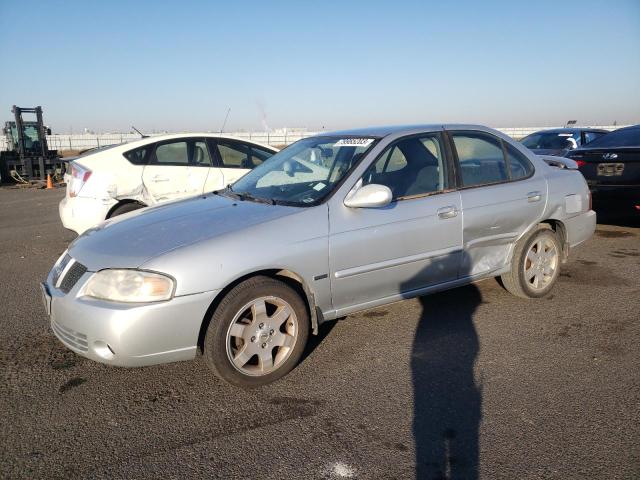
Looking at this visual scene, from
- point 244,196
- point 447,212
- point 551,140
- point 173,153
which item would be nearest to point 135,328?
point 244,196

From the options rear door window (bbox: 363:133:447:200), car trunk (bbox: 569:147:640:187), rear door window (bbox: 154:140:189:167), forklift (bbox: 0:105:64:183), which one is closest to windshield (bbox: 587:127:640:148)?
car trunk (bbox: 569:147:640:187)

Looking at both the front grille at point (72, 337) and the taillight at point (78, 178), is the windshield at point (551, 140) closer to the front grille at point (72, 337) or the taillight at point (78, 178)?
the taillight at point (78, 178)

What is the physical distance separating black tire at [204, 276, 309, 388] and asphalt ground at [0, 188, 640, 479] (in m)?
0.09

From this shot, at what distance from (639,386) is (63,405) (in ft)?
11.4

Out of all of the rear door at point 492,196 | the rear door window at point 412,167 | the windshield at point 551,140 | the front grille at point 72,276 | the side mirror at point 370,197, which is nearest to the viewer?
the front grille at point 72,276

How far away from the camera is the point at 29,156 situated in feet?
60.6

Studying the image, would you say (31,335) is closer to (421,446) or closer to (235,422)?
(235,422)

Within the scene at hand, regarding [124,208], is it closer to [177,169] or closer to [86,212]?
[86,212]

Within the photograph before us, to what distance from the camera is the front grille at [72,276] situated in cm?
321

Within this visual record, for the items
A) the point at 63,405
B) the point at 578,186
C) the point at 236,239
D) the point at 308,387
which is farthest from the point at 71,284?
the point at 578,186

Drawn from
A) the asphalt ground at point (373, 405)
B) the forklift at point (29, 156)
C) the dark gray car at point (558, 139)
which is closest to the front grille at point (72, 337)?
the asphalt ground at point (373, 405)

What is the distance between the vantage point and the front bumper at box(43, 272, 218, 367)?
292cm

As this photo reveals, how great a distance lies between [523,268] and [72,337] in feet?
11.9

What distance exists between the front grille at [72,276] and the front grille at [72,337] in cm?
24
